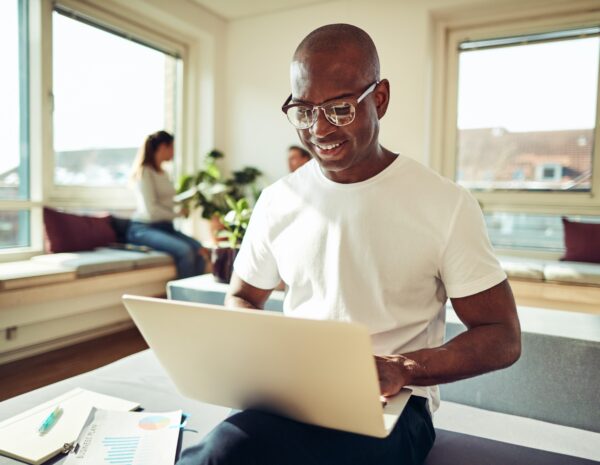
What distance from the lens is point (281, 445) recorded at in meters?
0.73

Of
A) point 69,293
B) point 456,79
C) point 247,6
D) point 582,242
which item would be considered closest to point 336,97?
point 69,293

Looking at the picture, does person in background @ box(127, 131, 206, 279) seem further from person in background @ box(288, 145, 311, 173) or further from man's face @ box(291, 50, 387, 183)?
man's face @ box(291, 50, 387, 183)

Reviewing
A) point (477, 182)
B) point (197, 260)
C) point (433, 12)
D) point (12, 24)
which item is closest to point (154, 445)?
point (197, 260)

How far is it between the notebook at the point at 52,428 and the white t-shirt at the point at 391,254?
0.55 meters

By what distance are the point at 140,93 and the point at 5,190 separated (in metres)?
1.66

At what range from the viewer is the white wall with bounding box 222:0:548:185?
13.9 feet

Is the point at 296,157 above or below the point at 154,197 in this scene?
above

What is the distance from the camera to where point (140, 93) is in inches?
177

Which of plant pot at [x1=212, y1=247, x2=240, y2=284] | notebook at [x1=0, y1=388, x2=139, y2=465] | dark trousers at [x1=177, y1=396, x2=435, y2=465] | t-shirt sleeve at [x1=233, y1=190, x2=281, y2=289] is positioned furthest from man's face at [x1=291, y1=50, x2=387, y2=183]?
plant pot at [x1=212, y1=247, x2=240, y2=284]

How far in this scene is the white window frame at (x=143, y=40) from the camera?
347 centimetres

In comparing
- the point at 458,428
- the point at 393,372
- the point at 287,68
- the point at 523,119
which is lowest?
the point at 458,428

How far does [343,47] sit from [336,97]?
0.10 metres

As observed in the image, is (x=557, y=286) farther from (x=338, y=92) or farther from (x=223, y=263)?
(x=338, y=92)

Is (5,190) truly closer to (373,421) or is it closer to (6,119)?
(6,119)
